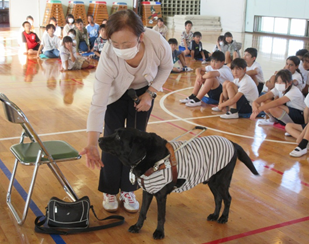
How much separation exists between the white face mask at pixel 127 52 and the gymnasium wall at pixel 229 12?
705 inches

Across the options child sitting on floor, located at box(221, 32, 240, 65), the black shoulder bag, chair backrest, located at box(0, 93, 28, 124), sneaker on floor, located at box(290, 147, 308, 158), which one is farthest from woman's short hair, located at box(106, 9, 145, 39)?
child sitting on floor, located at box(221, 32, 240, 65)

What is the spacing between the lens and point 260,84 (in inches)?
269

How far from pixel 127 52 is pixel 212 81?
421 cm

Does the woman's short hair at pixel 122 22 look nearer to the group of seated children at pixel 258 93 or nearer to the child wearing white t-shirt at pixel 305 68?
the group of seated children at pixel 258 93

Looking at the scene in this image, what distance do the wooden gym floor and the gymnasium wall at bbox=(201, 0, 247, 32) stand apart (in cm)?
1323

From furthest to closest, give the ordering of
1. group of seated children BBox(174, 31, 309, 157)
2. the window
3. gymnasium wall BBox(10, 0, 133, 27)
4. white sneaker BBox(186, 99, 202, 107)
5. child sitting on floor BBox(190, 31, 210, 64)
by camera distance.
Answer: gymnasium wall BBox(10, 0, 133, 27), the window, child sitting on floor BBox(190, 31, 210, 64), white sneaker BBox(186, 99, 202, 107), group of seated children BBox(174, 31, 309, 157)

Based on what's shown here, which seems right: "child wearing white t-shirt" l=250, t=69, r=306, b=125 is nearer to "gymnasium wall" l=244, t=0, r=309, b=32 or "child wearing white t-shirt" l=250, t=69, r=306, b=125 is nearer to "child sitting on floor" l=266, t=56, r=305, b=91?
"child sitting on floor" l=266, t=56, r=305, b=91

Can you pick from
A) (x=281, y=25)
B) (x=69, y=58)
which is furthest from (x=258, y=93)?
(x=281, y=25)

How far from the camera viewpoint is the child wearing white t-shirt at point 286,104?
17.1 feet

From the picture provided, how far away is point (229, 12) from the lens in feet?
65.8

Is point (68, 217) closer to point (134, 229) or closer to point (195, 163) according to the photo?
point (134, 229)

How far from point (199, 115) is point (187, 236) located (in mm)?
3394

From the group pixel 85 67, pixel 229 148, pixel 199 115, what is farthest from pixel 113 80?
pixel 85 67

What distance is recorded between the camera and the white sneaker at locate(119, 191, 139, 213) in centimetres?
310
